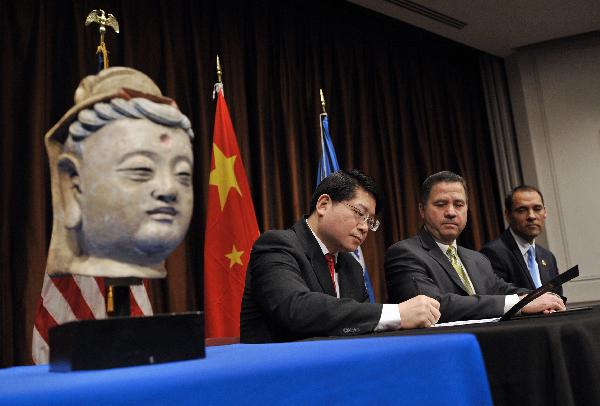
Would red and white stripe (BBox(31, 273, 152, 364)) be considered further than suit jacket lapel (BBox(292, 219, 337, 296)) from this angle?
Yes

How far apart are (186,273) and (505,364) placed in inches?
125

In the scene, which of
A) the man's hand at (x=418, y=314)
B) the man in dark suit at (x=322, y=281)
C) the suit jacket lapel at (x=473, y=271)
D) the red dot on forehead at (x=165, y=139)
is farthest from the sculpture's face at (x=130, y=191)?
the suit jacket lapel at (x=473, y=271)

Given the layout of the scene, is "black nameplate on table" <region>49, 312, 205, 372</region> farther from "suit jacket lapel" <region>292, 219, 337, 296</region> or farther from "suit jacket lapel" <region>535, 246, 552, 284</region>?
"suit jacket lapel" <region>535, 246, 552, 284</region>

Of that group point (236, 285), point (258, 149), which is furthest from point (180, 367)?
point (258, 149)

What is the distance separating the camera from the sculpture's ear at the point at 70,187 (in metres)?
1.22

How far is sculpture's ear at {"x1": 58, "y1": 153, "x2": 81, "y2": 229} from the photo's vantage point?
122 centimetres

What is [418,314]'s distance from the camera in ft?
6.22

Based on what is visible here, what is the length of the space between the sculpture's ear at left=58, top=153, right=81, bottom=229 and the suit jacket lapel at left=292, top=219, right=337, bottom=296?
1.20 metres

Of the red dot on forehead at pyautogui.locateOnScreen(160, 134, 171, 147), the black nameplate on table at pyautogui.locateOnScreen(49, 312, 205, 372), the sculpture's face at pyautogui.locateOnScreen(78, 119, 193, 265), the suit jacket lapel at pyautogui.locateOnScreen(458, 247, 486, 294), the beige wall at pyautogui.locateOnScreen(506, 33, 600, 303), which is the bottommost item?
the black nameplate on table at pyautogui.locateOnScreen(49, 312, 205, 372)

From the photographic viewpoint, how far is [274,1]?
532cm

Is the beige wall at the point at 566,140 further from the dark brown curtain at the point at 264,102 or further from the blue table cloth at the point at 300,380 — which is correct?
the blue table cloth at the point at 300,380

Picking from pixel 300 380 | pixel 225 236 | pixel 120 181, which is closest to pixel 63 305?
pixel 225 236

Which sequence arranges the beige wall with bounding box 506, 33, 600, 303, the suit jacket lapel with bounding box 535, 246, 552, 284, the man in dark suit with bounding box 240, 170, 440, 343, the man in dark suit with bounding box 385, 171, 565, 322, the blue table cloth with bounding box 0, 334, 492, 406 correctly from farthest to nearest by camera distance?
1. the beige wall with bounding box 506, 33, 600, 303
2. the suit jacket lapel with bounding box 535, 246, 552, 284
3. the man in dark suit with bounding box 385, 171, 565, 322
4. the man in dark suit with bounding box 240, 170, 440, 343
5. the blue table cloth with bounding box 0, 334, 492, 406

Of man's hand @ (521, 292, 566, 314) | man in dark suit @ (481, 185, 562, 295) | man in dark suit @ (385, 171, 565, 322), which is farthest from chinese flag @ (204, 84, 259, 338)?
man's hand @ (521, 292, 566, 314)
